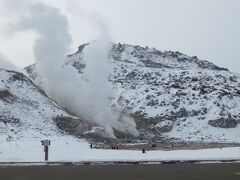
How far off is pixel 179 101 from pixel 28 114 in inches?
2378

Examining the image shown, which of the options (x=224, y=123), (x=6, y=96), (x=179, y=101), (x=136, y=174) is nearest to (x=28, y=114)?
(x=6, y=96)

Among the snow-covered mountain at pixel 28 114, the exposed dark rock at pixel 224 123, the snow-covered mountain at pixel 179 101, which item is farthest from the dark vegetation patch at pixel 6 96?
the exposed dark rock at pixel 224 123

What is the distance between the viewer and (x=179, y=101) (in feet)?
436

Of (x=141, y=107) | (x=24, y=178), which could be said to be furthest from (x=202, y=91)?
(x=24, y=178)

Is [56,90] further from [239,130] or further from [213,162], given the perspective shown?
[213,162]

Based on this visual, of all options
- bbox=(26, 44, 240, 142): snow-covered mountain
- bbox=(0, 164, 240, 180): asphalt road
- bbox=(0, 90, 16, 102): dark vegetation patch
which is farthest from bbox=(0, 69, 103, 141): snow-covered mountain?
bbox=(0, 164, 240, 180): asphalt road

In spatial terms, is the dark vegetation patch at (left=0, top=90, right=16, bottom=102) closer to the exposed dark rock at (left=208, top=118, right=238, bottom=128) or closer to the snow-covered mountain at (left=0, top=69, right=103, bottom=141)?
the snow-covered mountain at (left=0, top=69, right=103, bottom=141)

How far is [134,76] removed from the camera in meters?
171

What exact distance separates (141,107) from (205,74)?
36547 mm

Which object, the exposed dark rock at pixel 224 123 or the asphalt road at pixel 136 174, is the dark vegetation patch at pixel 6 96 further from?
the asphalt road at pixel 136 174

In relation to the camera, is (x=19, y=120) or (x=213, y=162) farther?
(x=19, y=120)

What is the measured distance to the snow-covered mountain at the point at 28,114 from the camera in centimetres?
7100

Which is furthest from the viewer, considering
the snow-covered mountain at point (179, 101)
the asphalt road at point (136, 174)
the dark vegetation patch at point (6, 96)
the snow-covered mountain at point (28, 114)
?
the snow-covered mountain at point (179, 101)

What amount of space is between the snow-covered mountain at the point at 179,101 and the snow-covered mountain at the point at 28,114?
63.6ft
